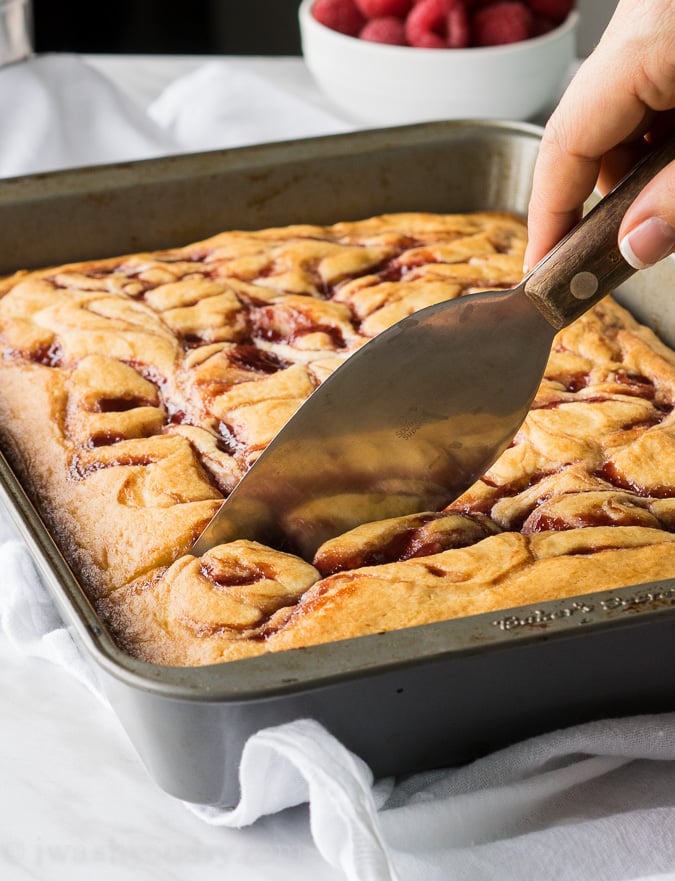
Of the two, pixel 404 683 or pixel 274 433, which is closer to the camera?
pixel 404 683

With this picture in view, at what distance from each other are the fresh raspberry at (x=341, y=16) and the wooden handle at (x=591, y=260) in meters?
1.10

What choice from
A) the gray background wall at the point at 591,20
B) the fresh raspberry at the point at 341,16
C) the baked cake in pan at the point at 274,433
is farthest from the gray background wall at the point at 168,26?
the baked cake in pan at the point at 274,433

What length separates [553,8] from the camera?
1.90 m

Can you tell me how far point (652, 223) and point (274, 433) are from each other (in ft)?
1.36

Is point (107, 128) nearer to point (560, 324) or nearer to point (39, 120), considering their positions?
point (39, 120)

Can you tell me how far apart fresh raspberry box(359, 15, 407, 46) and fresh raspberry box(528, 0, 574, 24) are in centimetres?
22

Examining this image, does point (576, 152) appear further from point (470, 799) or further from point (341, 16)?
point (341, 16)

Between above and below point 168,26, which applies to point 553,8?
above

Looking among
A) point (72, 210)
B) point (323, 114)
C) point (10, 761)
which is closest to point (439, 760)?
point (10, 761)

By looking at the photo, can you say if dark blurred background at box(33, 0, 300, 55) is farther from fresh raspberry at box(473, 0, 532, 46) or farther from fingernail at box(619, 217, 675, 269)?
fingernail at box(619, 217, 675, 269)

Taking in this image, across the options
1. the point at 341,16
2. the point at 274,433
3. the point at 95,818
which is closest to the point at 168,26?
the point at 341,16

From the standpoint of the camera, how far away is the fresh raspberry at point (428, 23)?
1.83m

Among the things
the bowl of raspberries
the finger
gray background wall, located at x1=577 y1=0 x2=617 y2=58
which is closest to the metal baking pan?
the finger

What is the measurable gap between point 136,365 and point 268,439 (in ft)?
A: 0.71
